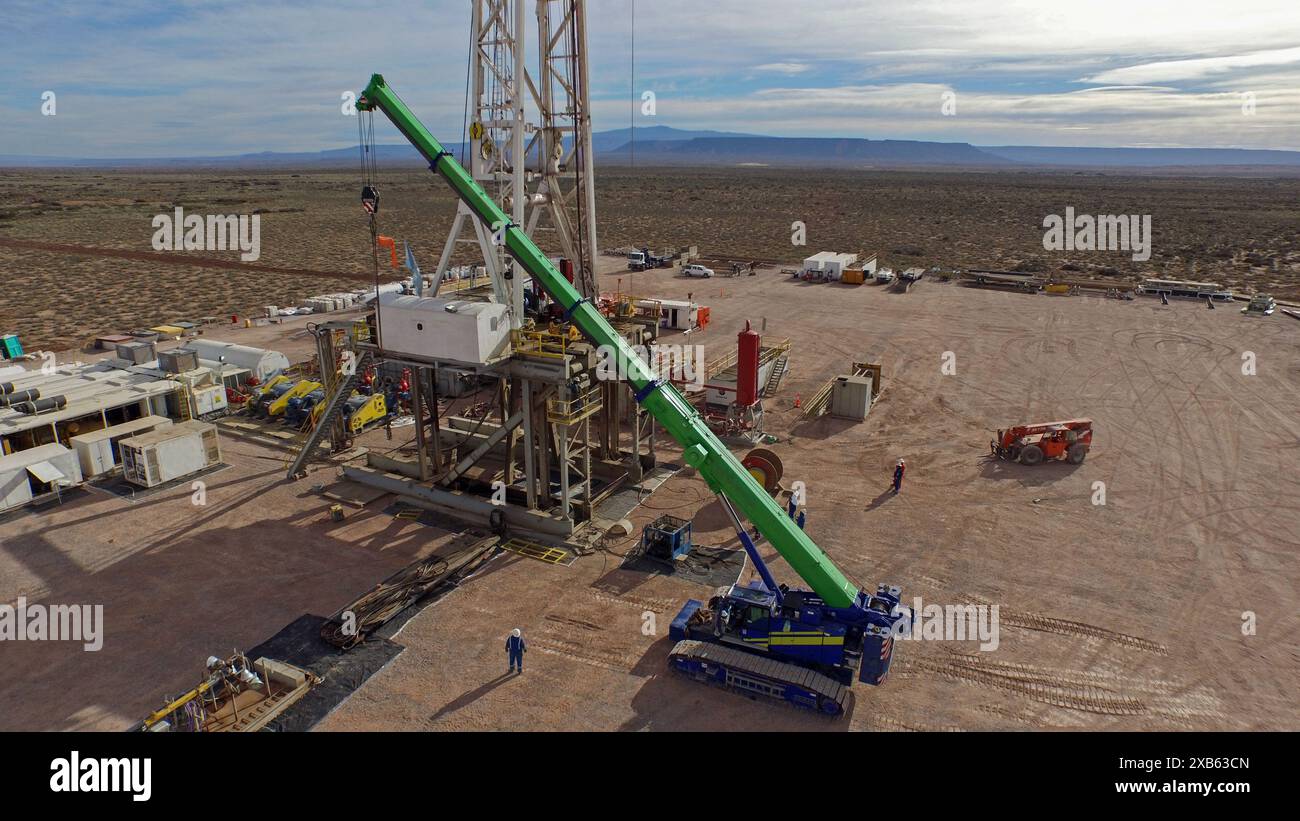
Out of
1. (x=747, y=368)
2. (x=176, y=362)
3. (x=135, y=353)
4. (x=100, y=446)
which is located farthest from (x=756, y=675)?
(x=135, y=353)

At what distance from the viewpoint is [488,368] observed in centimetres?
2114

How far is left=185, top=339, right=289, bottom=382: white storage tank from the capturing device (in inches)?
1383

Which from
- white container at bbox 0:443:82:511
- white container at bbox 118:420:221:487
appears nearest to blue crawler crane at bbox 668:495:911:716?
white container at bbox 118:420:221:487

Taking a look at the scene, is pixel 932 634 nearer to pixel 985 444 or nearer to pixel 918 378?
pixel 985 444

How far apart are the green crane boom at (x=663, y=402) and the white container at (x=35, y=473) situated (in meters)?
15.7

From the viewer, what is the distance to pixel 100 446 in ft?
85.2

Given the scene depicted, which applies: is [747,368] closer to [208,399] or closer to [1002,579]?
[1002,579]

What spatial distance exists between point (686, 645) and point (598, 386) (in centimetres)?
920

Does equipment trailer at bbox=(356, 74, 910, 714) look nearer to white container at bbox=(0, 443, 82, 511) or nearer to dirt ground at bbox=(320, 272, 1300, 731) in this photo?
dirt ground at bbox=(320, 272, 1300, 731)

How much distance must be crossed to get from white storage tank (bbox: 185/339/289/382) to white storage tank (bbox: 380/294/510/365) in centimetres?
1646

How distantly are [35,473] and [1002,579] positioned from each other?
29810 millimetres

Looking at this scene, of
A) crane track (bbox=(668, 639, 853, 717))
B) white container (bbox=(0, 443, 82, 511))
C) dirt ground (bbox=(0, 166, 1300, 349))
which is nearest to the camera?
Answer: crane track (bbox=(668, 639, 853, 717))

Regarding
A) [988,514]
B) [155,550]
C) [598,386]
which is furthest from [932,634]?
[155,550]

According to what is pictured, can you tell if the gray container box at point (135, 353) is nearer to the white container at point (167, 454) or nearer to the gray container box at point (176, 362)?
the gray container box at point (176, 362)
